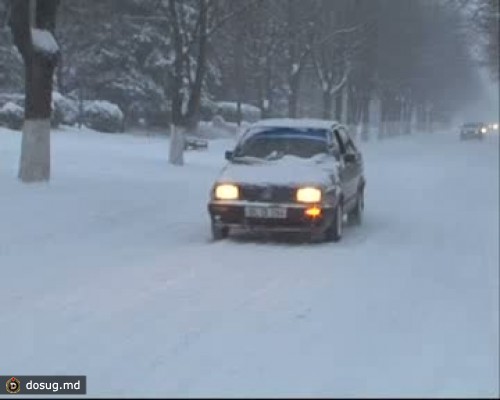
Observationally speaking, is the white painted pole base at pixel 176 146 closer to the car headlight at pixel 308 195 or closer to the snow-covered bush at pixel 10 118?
the snow-covered bush at pixel 10 118

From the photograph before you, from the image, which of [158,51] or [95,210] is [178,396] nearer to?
[95,210]

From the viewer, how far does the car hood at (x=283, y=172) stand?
38.7ft

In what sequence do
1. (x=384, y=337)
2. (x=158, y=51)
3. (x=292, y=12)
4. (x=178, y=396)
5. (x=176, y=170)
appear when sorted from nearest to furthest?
(x=178, y=396) → (x=384, y=337) → (x=176, y=170) → (x=292, y=12) → (x=158, y=51)

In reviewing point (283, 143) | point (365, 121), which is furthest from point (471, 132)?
point (283, 143)

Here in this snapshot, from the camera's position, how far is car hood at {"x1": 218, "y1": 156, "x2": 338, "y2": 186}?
465 inches

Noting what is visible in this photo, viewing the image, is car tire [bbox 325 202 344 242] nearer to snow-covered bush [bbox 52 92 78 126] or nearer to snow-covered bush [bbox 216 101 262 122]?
snow-covered bush [bbox 52 92 78 126]

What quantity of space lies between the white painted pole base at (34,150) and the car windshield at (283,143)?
14.1 feet

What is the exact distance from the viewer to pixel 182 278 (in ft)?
30.2

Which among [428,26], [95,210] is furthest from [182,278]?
[428,26]

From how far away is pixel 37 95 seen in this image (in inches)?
625

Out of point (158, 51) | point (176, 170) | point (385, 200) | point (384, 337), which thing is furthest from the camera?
point (158, 51)

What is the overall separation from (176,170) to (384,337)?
56.5 feet

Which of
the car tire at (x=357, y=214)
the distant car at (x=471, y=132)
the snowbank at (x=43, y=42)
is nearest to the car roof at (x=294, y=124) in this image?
the car tire at (x=357, y=214)

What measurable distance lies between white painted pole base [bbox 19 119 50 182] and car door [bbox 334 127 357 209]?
4.99 meters
